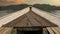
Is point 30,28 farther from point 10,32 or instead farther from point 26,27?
point 10,32

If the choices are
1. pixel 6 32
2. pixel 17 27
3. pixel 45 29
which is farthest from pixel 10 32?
pixel 45 29

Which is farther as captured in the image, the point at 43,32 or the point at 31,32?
the point at 31,32

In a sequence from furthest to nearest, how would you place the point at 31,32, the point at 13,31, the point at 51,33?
the point at 31,32, the point at 13,31, the point at 51,33

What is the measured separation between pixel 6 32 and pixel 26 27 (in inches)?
19.5

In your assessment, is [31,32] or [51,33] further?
[31,32]

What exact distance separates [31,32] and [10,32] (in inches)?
29.6

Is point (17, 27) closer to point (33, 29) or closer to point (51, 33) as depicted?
point (33, 29)

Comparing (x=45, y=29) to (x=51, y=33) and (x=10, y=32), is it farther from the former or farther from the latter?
(x=10, y=32)

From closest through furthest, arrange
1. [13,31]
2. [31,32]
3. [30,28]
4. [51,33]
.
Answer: [51,33], [13,31], [30,28], [31,32]

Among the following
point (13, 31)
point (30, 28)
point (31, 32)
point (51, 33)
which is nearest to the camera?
point (51, 33)

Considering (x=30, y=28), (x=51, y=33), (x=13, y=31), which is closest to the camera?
(x=51, y=33)

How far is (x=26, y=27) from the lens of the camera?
346 centimetres

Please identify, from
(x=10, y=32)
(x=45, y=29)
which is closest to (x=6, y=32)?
(x=10, y=32)

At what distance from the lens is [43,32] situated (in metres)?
3.28
